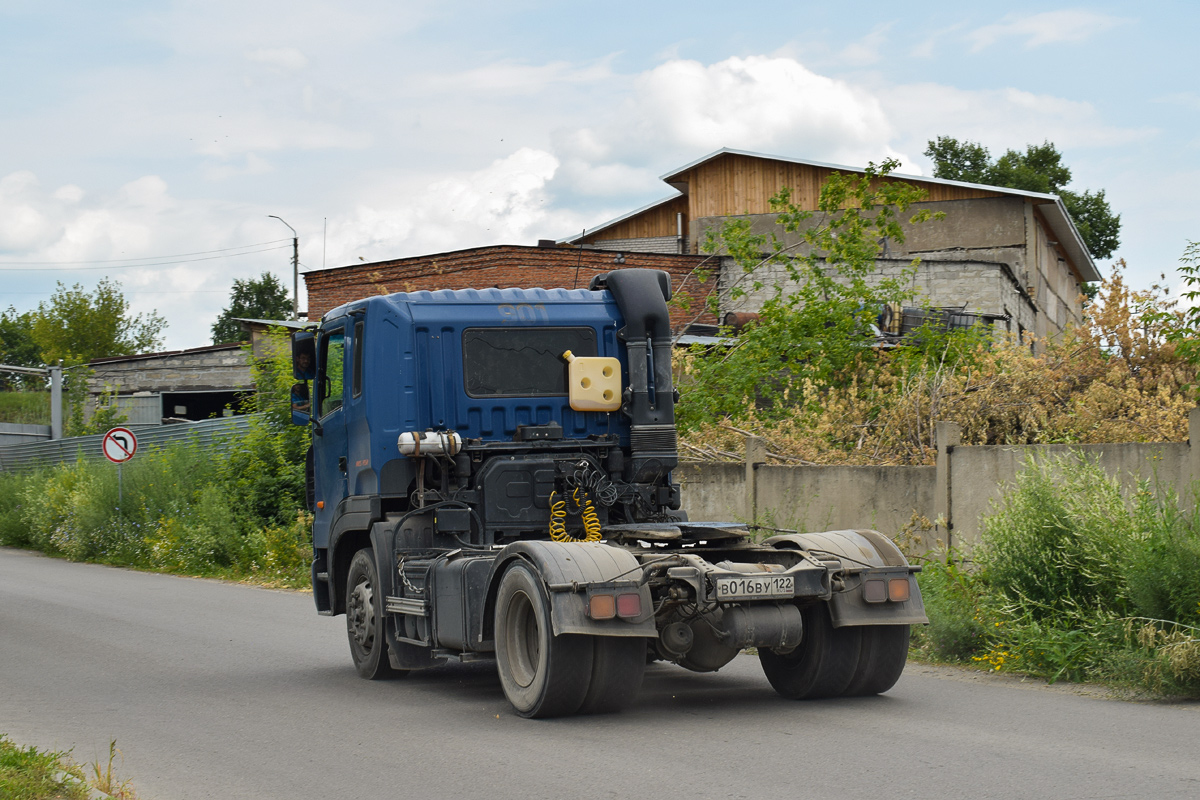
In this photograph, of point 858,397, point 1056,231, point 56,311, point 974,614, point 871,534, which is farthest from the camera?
point 56,311

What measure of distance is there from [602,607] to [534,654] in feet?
2.69

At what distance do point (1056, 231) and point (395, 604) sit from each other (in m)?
33.3

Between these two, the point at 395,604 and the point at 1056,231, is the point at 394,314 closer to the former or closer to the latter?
the point at 395,604

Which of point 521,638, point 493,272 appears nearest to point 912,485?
point 521,638

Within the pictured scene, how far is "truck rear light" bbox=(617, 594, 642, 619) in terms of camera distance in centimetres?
753

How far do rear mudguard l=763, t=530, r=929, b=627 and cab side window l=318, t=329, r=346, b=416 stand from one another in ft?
13.6

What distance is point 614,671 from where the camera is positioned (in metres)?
7.77

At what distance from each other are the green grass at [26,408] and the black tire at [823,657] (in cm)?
5278

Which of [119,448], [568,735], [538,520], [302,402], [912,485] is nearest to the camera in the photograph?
[568,735]

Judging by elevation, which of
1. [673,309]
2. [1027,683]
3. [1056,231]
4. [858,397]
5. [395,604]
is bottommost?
[1027,683]

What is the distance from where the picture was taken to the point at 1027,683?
9.44 metres

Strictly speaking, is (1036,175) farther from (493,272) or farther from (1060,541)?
(1060,541)

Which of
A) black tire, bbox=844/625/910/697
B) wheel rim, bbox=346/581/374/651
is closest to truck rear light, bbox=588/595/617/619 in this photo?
black tire, bbox=844/625/910/697

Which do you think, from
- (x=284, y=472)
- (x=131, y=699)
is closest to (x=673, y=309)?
(x=284, y=472)
